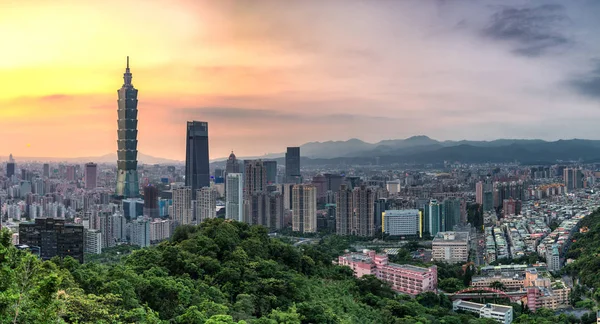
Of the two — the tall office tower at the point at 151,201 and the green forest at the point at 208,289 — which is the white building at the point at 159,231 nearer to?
the tall office tower at the point at 151,201

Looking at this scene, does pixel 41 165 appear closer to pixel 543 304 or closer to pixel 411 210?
pixel 411 210

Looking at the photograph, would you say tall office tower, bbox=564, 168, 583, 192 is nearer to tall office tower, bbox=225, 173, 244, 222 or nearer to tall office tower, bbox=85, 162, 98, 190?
tall office tower, bbox=225, 173, 244, 222

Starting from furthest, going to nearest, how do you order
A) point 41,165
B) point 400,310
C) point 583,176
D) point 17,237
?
point 583,176 < point 41,165 < point 17,237 < point 400,310

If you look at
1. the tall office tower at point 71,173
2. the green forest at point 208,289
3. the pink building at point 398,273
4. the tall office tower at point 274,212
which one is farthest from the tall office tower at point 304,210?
the tall office tower at point 71,173

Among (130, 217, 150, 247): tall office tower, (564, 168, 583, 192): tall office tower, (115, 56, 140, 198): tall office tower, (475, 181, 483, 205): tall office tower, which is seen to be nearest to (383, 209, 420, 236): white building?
(475, 181, 483, 205): tall office tower

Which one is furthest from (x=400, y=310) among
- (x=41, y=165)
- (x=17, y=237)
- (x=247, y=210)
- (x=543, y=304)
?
(x=41, y=165)

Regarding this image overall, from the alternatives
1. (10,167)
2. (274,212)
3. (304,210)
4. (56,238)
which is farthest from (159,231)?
(10,167)

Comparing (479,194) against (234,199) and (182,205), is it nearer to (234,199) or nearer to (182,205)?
(234,199)
